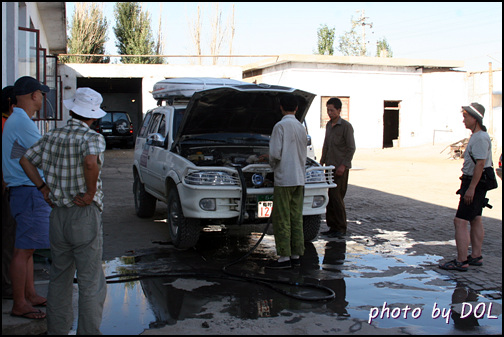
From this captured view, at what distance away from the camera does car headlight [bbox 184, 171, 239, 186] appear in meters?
6.50

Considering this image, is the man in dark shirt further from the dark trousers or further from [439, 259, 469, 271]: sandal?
[439, 259, 469, 271]: sandal

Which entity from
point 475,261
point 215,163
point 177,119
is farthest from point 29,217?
point 475,261

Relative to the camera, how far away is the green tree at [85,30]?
38.6 meters

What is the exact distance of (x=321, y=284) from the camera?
221 inches

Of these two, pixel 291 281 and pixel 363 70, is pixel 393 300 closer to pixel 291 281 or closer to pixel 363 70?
pixel 291 281

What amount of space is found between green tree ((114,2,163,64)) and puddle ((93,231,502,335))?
35073 millimetres

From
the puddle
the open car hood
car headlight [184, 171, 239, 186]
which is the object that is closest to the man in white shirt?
the puddle

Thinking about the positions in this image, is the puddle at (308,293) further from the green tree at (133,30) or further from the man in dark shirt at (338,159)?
the green tree at (133,30)

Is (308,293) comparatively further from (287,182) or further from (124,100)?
(124,100)

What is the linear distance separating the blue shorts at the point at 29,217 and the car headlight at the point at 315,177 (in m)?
3.60

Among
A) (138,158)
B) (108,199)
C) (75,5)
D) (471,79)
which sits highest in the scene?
(75,5)

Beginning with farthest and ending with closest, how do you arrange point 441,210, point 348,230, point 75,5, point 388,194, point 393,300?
point 75,5 < point 388,194 < point 441,210 < point 348,230 < point 393,300

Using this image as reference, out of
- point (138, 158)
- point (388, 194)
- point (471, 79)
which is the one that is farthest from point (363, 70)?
point (138, 158)

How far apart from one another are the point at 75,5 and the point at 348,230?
35.6 meters
